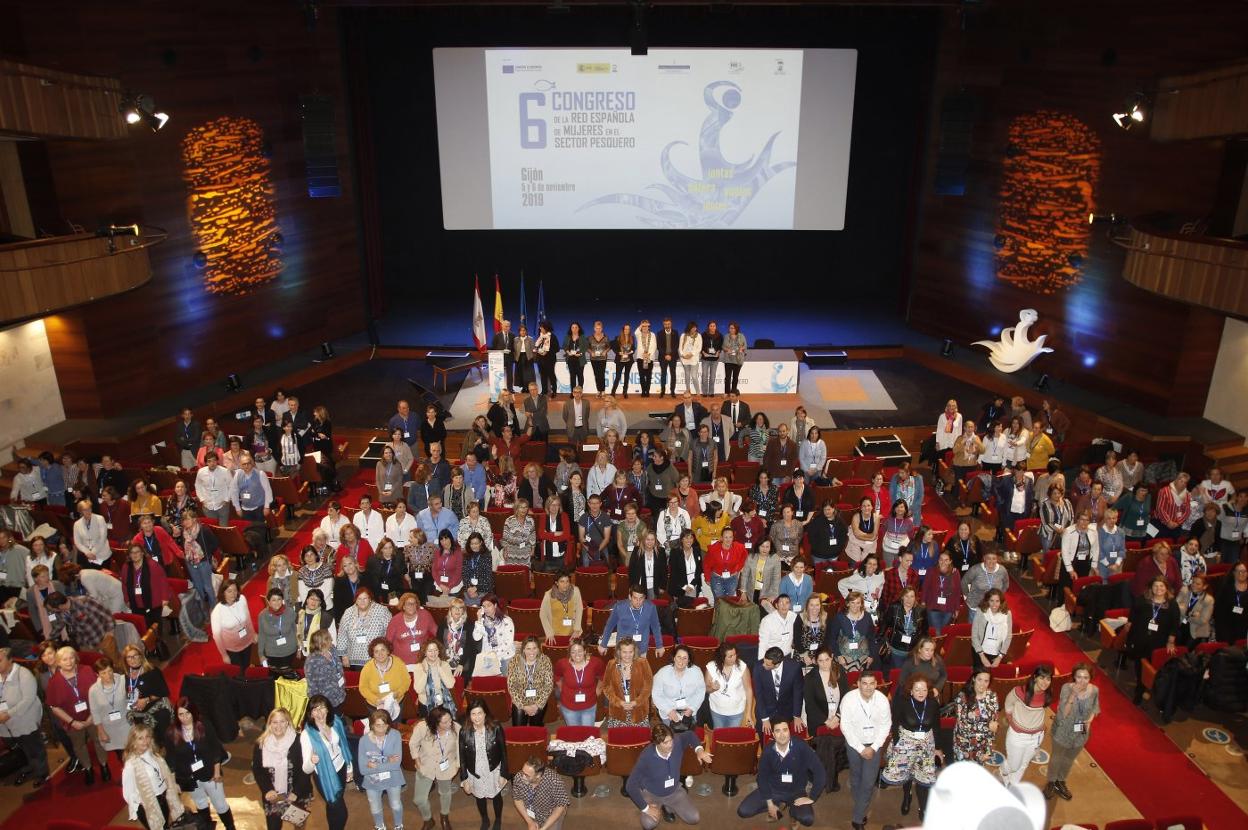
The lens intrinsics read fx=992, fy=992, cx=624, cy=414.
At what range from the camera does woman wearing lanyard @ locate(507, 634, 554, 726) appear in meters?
7.22

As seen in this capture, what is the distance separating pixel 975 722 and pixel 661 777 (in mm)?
2168

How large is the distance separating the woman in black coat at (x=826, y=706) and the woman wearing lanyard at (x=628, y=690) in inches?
46.0

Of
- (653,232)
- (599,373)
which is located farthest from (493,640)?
(653,232)

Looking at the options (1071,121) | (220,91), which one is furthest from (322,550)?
(1071,121)

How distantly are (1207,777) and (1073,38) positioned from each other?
10.8 metres

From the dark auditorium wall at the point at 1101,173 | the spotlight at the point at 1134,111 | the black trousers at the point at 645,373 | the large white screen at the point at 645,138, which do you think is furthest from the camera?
the large white screen at the point at 645,138

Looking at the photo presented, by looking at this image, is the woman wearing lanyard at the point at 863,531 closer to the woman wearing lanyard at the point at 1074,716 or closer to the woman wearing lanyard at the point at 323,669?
the woman wearing lanyard at the point at 1074,716

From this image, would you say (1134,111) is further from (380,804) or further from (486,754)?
(380,804)

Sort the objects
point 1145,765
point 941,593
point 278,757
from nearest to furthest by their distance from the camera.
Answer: point 278,757 < point 1145,765 < point 941,593

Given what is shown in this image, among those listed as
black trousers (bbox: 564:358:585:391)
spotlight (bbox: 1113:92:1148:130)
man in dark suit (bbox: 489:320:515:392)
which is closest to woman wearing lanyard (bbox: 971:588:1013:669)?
black trousers (bbox: 564:358:585:391)

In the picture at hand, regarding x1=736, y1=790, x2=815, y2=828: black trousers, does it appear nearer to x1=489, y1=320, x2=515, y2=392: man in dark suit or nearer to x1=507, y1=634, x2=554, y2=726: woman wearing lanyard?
x1=507, y1=634, x2=554, y2=726: woman wearing lanyard

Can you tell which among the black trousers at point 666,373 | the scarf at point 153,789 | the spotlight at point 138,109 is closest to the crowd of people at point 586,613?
the scarf at point 153,789

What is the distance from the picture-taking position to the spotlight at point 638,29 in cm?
1434

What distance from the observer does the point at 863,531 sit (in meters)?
9.55
